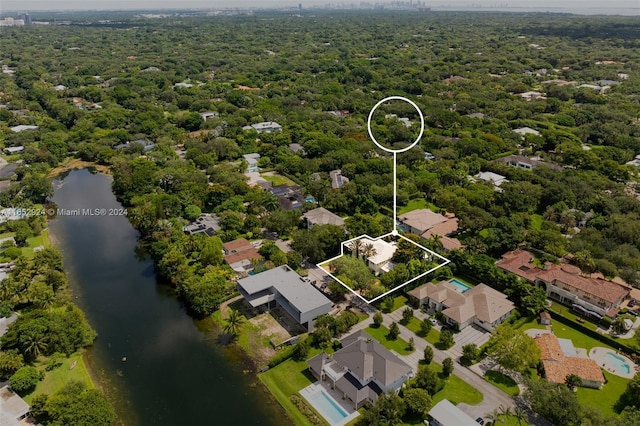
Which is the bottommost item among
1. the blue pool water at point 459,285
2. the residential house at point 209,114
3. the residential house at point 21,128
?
the blue pool water at point 459,285

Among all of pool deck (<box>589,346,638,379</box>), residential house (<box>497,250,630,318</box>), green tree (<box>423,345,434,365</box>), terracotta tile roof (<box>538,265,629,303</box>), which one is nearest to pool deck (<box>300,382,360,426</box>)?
green tree (<box>423,345,434,365</box>)

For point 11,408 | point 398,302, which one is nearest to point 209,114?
point 398,302

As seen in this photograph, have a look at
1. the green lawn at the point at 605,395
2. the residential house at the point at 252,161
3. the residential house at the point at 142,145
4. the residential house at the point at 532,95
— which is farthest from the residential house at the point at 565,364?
the residential house at the point at 532,95

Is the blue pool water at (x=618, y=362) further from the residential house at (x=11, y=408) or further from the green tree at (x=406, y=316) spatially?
the residential house at (x=11, y=408)

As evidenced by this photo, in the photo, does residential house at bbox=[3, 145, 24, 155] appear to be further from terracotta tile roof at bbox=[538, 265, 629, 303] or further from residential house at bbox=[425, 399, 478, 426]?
terracotta tile roof at bbox=[538, 265, 629, 303]

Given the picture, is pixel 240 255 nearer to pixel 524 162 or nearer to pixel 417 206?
pixel 417 206
